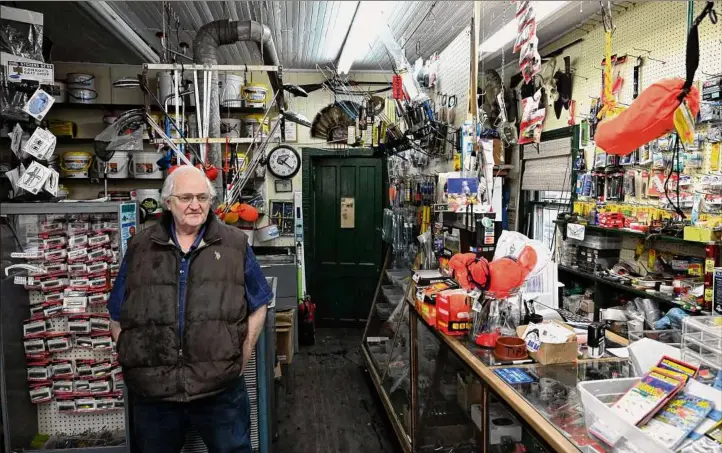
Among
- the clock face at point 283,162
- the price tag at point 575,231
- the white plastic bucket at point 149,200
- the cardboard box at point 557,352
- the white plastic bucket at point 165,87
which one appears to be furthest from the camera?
the clock face at point 283,162

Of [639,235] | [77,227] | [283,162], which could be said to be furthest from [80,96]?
[639,235]

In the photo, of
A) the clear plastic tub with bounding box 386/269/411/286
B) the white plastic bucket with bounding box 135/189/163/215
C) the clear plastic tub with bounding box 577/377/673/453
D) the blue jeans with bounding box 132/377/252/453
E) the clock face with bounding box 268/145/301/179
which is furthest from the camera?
the clock face with bounding box 268/145/301/179

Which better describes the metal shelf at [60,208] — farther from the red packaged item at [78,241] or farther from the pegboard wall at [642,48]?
the pegboard wall at [642,48]

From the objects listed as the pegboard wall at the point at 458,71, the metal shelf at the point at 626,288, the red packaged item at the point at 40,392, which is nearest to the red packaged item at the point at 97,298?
the red packaged item at the point at 40,392

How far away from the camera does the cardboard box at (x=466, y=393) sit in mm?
2527

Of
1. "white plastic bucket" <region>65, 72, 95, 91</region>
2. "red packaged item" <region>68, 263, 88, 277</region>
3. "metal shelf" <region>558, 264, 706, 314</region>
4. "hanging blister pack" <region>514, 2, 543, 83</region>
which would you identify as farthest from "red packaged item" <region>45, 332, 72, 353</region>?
"metal shelf" <region>558, 264, 706, 314</region>

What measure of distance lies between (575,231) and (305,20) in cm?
292

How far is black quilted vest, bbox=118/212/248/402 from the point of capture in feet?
7.14

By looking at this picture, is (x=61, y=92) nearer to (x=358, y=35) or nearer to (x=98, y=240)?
(x=98, y=240)

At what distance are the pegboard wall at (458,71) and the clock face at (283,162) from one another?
101 inches

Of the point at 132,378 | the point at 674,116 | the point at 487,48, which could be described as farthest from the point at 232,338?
the point at 487,48

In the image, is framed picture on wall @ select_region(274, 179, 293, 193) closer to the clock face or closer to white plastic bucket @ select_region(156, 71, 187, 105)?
the clock face

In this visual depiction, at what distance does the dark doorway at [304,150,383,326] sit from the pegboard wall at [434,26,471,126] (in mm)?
2558

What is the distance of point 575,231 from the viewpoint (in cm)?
433
